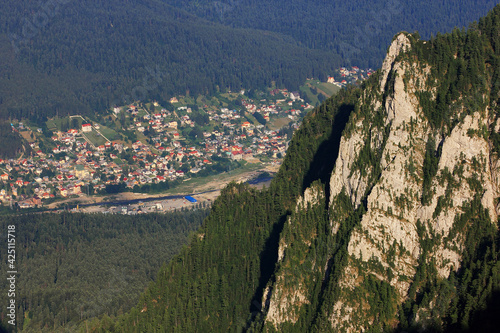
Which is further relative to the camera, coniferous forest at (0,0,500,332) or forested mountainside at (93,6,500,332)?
coniferous forest at (0,0,500,332)

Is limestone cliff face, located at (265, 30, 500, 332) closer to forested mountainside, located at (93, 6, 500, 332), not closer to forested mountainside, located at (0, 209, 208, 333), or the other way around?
forested mountainside, located at (93, 6, 500, 332)

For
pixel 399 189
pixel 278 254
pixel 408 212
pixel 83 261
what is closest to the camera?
pixel 408 212

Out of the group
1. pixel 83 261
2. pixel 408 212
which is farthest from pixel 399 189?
pixel 83 261

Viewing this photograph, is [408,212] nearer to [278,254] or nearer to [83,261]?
[278,254]

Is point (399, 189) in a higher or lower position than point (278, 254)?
higher

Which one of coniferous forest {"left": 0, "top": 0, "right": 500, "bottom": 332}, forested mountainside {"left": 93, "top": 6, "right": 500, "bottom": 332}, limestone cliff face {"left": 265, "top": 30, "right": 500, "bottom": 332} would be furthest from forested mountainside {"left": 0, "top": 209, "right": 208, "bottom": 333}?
limestone cliff face {"left": 265, "top": 30, "right": 500, "bottom": 332}

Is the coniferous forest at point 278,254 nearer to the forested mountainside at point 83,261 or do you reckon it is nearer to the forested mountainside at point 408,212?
the forested mountainside at point 408,212

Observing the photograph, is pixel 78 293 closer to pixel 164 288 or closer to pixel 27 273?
pixel 27 273

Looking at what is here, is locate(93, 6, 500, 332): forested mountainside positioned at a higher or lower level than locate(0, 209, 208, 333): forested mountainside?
higher
